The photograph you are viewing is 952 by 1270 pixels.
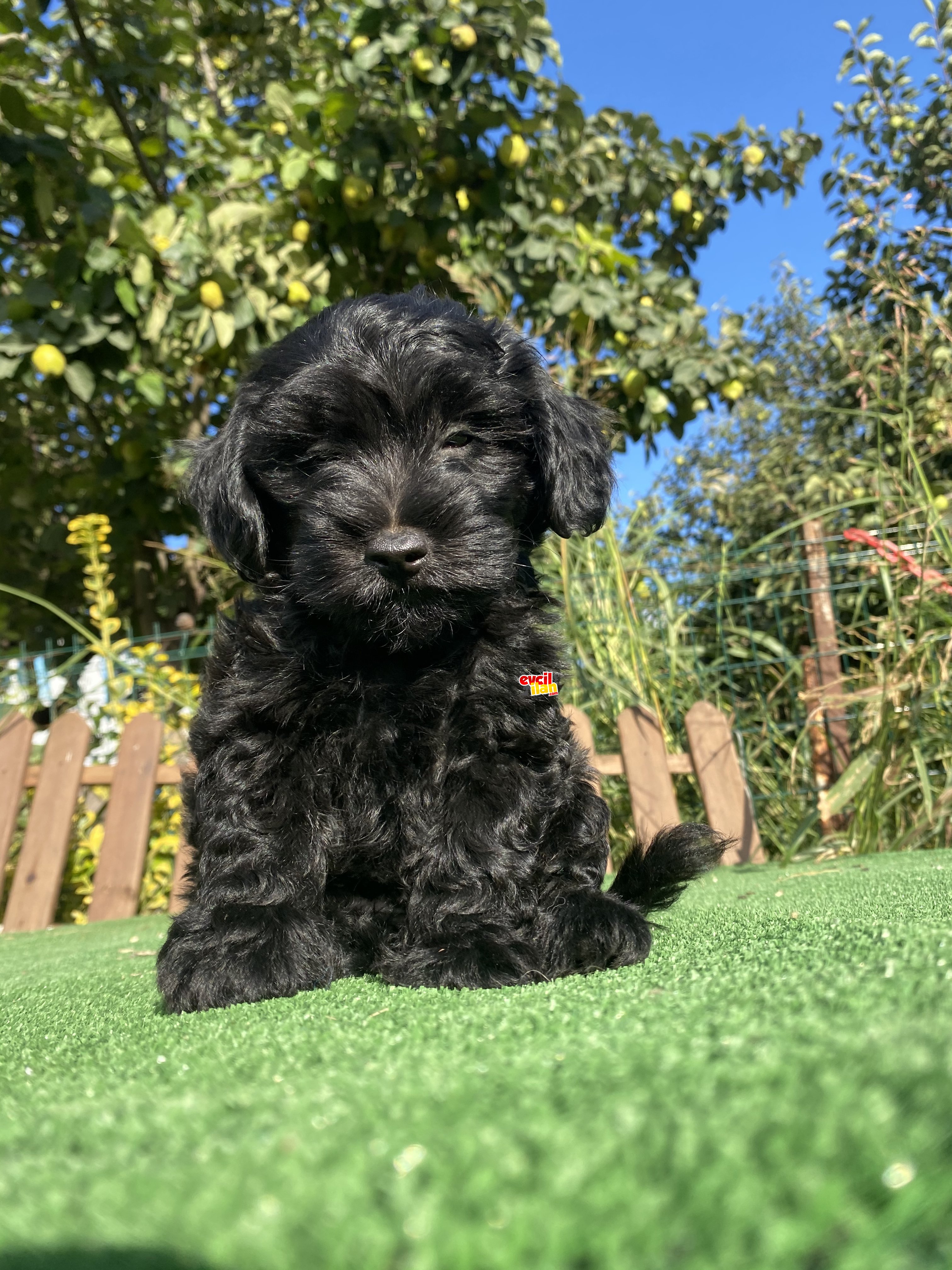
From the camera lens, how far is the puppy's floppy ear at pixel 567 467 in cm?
233

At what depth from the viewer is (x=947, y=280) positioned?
6.46 metres

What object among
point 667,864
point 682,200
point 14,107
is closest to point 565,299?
point 682,200

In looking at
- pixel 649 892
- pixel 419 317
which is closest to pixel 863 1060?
pixel 649 892

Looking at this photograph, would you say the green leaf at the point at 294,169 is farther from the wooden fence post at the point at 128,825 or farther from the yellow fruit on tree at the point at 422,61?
the wooden fence post at the point at 128,825

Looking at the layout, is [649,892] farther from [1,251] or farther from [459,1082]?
[1,251]

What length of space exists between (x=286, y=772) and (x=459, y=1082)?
1.14 metres

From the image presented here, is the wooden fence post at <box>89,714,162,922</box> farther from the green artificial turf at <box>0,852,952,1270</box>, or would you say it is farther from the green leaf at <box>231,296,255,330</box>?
the green artificial turf at <box>0,852,952,1270</box>

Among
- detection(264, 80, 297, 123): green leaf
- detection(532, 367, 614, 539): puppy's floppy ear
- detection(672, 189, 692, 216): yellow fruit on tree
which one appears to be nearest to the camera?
detection(532, 367, 614, 539): puppy's floppy ear

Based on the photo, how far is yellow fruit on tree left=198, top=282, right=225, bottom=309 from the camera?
474 cm

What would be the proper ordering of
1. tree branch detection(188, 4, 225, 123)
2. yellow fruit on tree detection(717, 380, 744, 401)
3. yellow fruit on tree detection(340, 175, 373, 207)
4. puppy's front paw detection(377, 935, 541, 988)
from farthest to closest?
tree branch detection(188, 4, 225, 123) → yellow fruit on tree detection(717, 380, 744, 401) → yellow fruit on tree detection(340, 175, 373, 207) → puppy's front paw detection(377, 935, 541, 988)

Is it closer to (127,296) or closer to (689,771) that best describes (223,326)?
(127,296)

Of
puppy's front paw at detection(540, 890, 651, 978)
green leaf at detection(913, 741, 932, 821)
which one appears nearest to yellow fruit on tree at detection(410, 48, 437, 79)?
green leaf at detection(913, 741, 932, 821)

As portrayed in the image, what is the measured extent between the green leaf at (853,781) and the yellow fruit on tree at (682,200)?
403cm

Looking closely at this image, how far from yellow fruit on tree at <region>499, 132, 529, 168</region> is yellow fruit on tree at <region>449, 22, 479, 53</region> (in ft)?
1.65
